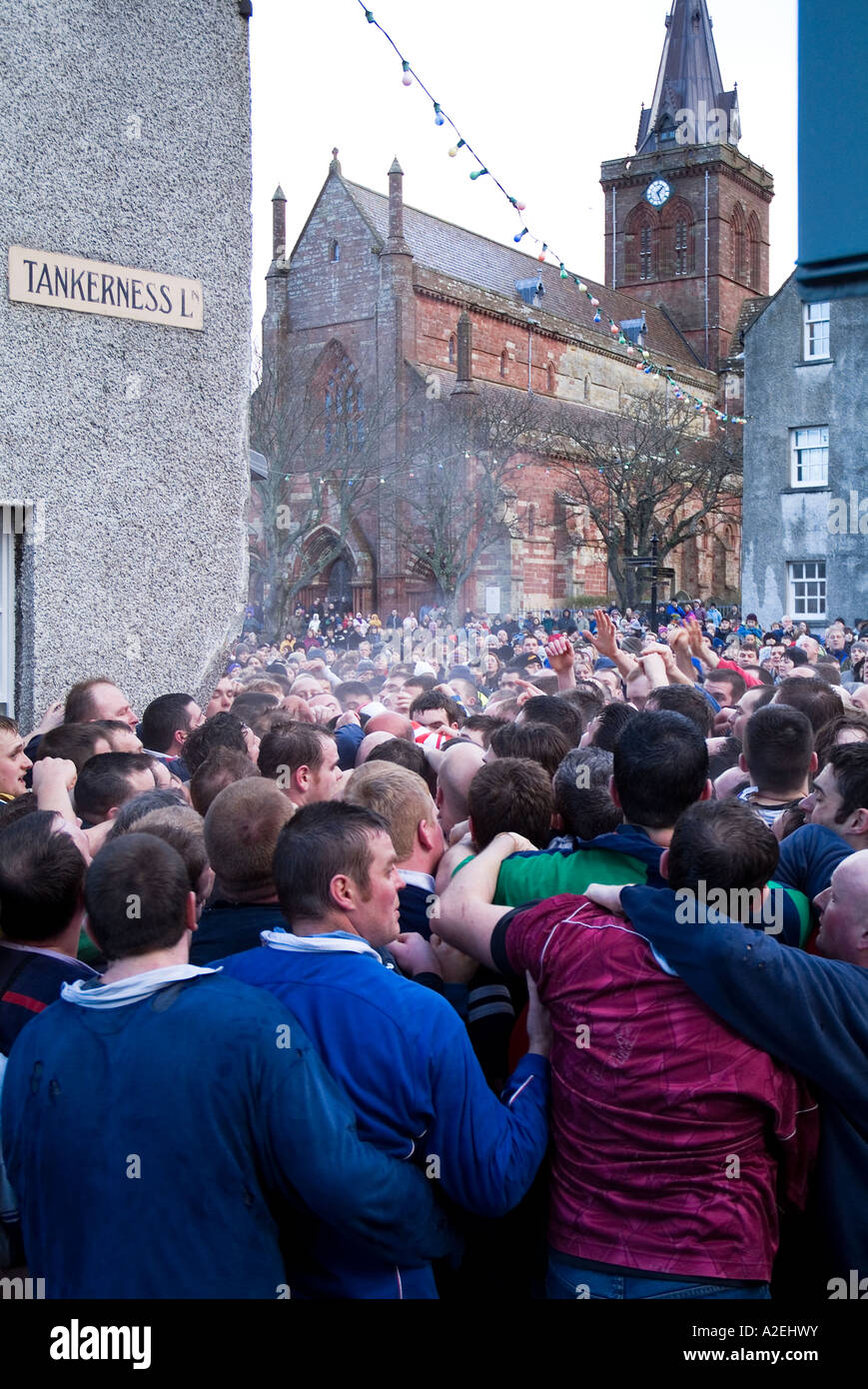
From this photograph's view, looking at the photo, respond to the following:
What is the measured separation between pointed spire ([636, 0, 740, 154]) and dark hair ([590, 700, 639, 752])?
63109mm

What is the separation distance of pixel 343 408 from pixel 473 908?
39860 millimetres

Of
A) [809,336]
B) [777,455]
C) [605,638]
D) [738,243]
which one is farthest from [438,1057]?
[738,243]

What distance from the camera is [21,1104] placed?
2.29 metres

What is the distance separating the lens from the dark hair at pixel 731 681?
7336 mm

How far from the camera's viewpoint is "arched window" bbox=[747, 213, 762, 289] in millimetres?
64312

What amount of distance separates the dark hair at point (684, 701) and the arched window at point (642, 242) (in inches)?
2475

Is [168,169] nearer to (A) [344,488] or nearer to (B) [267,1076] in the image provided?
(B) [267,1076]

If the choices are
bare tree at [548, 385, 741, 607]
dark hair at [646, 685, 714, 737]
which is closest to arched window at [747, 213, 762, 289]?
bare tree at [548, 385, 741, 607]

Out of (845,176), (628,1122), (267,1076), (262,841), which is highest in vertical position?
(845,176)

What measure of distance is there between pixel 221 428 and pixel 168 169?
4.75 ft

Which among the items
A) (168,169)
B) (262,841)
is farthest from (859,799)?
(168,169)

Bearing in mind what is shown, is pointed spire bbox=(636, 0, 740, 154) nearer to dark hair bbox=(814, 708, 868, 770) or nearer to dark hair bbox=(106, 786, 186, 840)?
dark hair bbox=(814, 708, 868, 770)

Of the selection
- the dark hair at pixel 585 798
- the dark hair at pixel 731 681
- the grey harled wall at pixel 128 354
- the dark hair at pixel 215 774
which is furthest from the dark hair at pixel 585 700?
the dark hair at pixel 585 798

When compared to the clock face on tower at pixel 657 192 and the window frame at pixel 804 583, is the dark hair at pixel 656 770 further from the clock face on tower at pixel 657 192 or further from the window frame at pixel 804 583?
the clock face on tower at pixel 657 192
